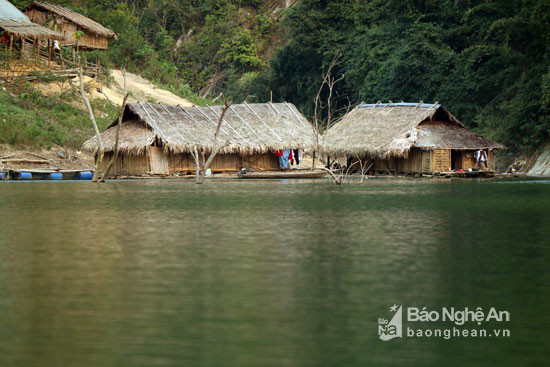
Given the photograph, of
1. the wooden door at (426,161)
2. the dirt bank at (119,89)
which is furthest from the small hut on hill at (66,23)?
the wooden door at (426,161)

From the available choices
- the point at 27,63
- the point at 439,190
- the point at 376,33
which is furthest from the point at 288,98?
the point at 439,190

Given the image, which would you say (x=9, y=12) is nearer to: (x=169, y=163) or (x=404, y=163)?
(x=169, y=163)

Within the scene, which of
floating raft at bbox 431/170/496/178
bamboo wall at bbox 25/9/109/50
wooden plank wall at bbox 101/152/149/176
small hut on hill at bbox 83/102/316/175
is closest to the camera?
small hut on hill at bbox 83/102/316/175

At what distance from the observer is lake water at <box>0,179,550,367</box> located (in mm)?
6133

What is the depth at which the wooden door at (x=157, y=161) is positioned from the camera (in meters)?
31.7

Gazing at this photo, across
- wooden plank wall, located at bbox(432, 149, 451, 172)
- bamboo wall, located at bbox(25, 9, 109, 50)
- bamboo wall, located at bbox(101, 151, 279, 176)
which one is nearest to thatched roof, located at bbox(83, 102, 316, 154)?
bamboo wall, located at bbox(101, 151, 279, 176)

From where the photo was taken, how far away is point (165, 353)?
19.9 ft

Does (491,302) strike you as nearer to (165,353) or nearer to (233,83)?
(165,353)

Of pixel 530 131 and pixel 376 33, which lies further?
pixel 376 33

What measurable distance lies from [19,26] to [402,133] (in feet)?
59.3

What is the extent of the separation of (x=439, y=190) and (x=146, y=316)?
18.1m

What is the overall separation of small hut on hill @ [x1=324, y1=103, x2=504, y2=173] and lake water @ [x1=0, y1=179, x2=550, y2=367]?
53.0ft

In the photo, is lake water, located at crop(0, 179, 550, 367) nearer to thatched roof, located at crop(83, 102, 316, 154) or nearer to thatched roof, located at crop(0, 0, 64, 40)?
thatched roof, located at crop(83, 102, 316, 154)

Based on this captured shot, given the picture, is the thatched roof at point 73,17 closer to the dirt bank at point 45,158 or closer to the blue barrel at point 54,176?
the dirt bank at point 45,158
